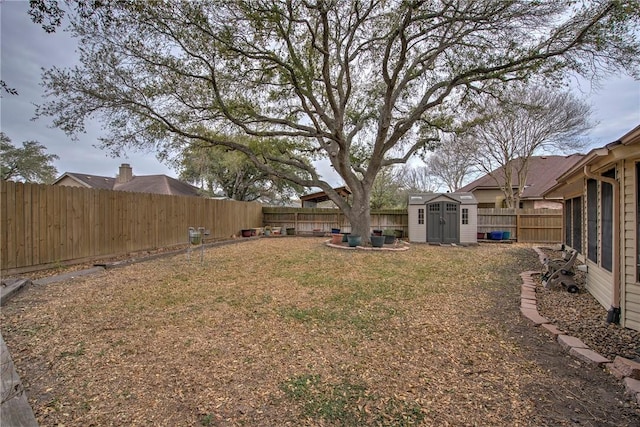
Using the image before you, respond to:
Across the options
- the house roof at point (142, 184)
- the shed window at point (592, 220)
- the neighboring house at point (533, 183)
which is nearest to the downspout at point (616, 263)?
the shed window at point (592, 220)

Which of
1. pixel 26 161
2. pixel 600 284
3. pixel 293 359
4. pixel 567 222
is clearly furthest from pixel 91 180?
pixel 567 222

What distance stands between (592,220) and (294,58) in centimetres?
793

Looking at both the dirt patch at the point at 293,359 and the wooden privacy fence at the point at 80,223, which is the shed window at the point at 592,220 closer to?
the dirt patch at the point at 293,359

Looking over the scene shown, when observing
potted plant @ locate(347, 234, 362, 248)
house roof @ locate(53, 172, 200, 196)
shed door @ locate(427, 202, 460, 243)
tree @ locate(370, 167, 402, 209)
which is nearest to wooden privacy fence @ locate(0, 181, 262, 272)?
potted plant @ locate(347, 234, 362, 248)

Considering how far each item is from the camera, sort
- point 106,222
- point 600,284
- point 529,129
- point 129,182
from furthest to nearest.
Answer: point 129,182, point 529,129, point 106,222, point 600,284

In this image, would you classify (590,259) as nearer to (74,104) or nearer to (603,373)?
(603,373)

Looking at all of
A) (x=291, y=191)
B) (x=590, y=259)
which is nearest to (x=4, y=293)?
(x=590, y=259)

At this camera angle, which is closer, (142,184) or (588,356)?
(588,356)

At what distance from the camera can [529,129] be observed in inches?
535

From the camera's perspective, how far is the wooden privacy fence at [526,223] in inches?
497

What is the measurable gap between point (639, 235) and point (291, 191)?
21.0 metres

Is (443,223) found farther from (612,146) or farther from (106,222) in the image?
(106,222)

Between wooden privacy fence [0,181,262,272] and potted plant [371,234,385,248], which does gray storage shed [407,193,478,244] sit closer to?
potted plant [371,234,385,248]

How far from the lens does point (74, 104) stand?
24.1 feet
